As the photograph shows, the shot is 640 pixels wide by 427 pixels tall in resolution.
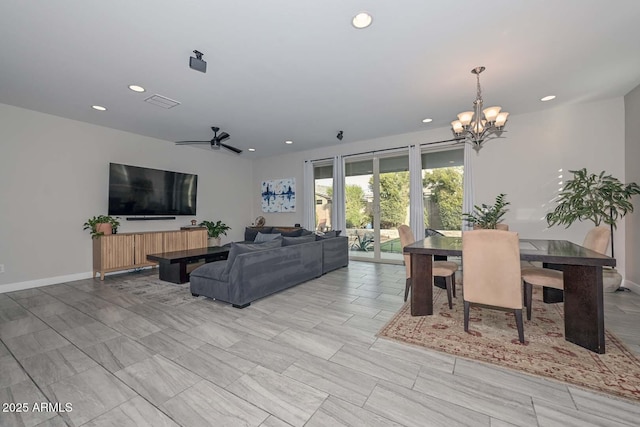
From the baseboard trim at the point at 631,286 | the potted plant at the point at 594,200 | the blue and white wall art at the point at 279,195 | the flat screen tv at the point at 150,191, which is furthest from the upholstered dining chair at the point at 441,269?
the flat screen tv at the point at 150,191

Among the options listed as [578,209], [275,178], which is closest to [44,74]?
[275,178]

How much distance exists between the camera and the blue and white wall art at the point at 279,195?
733 centimetres

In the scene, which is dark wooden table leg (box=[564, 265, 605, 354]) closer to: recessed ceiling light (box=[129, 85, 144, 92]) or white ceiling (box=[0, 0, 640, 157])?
white ceiling (box=[0, 0, 640, 157])

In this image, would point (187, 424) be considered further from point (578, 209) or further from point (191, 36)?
point (578, 209)

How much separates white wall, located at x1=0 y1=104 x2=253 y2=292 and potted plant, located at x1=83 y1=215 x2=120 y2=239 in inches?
5.4

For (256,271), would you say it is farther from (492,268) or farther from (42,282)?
(42,282)

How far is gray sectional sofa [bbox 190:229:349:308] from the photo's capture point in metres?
3.22

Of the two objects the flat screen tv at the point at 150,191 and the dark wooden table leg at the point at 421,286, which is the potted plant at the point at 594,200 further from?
the flat screen tv at the point at 150,191

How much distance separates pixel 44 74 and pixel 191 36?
2.15m

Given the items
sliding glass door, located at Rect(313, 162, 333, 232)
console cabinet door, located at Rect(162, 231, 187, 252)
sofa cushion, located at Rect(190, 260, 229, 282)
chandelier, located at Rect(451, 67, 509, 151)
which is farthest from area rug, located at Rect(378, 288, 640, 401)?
console cabinet door, located at Rect(162, 231, 187, 252)

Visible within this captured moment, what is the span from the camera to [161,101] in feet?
12.9

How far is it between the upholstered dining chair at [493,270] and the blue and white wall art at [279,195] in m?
5.31

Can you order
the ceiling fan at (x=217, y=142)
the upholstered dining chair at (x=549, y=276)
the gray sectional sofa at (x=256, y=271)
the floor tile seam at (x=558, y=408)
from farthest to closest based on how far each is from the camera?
1. the ceiling fan at (x=217, y=142)
2. the gray sectional sofa at (x=256, y=271)
3. the upholstered dining chair at (x=549, y=276)
4. the floor tile seam at (x=558, y=408)

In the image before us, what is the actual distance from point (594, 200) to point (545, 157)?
1.02 metres
